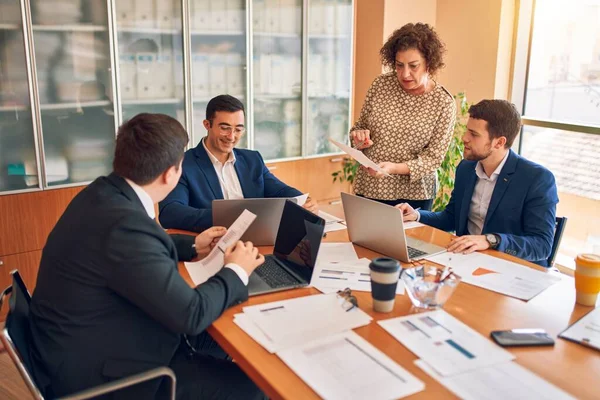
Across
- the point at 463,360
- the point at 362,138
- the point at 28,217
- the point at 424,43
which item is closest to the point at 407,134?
the point at 362,138

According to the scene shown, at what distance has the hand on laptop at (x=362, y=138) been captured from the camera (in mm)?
2773

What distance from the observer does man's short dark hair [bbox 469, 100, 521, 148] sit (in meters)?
2.18

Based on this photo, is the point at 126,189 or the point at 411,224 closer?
the point at 126,189

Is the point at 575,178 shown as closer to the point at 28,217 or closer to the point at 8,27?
the point at 28,217

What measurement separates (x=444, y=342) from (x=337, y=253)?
694 millimetres

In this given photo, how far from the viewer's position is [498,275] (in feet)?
5.83

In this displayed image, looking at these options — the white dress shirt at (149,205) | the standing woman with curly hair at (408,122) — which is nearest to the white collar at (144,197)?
the white dress shirt at (149,205)

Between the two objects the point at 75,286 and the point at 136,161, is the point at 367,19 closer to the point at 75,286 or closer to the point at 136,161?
the point at 136,161

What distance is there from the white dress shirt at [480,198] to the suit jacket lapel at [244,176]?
98 centimetres

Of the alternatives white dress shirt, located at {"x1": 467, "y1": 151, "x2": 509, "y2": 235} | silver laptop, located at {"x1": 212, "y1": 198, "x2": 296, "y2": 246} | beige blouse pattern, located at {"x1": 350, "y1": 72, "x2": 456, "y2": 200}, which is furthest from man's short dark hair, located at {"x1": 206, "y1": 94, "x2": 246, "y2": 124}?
white dress shirt, located at {"x1": 467, "y1": 151, "x2": 509, "y2": 235}

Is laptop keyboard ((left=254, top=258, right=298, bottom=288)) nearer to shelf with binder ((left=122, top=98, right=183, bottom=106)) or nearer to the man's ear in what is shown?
the man's ear

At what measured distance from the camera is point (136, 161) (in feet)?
4.81

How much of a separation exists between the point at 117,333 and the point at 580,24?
3.62 m

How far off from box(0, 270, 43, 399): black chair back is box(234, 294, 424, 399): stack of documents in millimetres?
510
